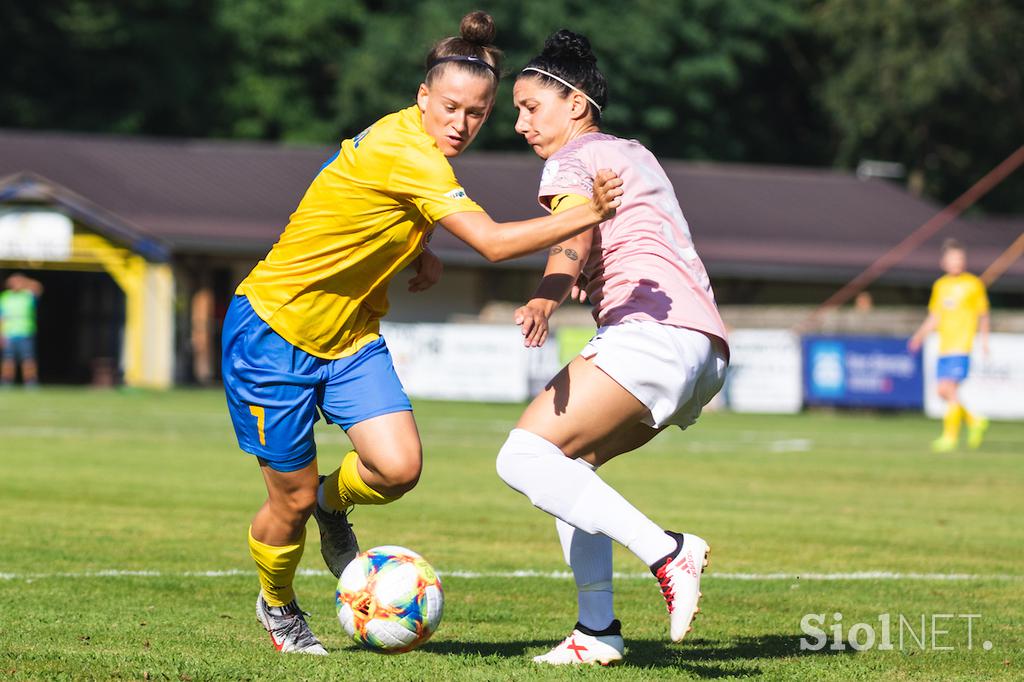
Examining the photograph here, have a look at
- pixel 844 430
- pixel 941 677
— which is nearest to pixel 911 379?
pixel 844 430

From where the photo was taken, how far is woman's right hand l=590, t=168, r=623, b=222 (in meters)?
5.22

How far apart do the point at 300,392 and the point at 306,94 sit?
45923 mm

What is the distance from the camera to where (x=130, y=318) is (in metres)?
34.8

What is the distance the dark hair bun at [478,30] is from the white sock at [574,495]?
142 cm

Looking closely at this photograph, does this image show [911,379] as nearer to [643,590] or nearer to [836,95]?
[643,590]

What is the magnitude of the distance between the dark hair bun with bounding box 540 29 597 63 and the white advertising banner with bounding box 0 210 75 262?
2947cm

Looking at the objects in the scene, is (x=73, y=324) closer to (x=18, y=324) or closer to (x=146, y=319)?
(x=146, y=319)

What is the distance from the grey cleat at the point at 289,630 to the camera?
6168mm

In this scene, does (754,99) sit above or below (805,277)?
above

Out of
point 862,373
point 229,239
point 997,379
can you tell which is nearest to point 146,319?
point 229,239

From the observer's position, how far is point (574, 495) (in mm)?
5660

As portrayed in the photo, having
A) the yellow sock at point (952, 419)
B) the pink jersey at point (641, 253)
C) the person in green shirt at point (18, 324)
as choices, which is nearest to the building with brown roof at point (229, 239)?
the person in green shirt at point (18, 324)

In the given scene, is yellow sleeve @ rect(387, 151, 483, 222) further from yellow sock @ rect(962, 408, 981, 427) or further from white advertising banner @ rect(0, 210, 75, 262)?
white advertising banner @ rect(0, 210, 75, 262)

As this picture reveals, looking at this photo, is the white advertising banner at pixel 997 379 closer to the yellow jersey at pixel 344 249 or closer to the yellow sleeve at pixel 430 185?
the yellow jersey at pixel 344 249
